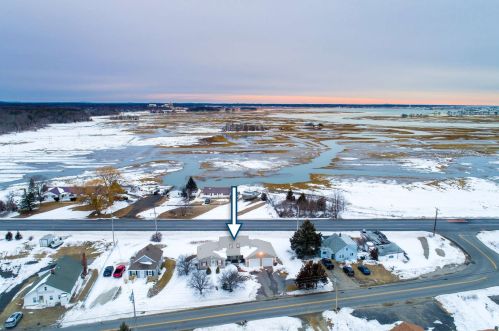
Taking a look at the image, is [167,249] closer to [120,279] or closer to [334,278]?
[120,279]

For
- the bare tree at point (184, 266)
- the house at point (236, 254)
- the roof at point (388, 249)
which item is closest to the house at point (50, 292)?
the bare tree at point (184, 266)

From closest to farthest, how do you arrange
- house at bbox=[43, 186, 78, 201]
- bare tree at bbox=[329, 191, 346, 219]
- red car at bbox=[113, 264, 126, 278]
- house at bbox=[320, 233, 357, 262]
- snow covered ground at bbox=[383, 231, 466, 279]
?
red car at bbox=[113, 264, 126, 278], snow covered ground at bbox=[383, 231, 466, 279], house at bbox=[320, 233, 357, 262], bare tree at bbox=[329, 191, 346, 219], house at bbox=[43, 186, 78, 201]

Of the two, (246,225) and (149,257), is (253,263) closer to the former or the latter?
(149,257)

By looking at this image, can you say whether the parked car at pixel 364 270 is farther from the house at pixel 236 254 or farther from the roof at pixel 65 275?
the roof at pixel 65 275

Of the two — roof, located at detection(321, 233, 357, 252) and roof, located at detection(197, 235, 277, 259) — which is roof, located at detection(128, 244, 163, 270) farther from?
roof, located at detection(321, 233, 357, 252)

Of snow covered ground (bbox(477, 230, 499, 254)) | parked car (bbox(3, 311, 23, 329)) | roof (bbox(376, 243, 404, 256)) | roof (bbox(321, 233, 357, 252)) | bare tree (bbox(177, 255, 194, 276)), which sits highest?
roof (bbox(321, 233, 357, 252))

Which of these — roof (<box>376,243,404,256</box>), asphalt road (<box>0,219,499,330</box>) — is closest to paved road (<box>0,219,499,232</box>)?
asphalt road (<box>0,219,499,330</box>)
